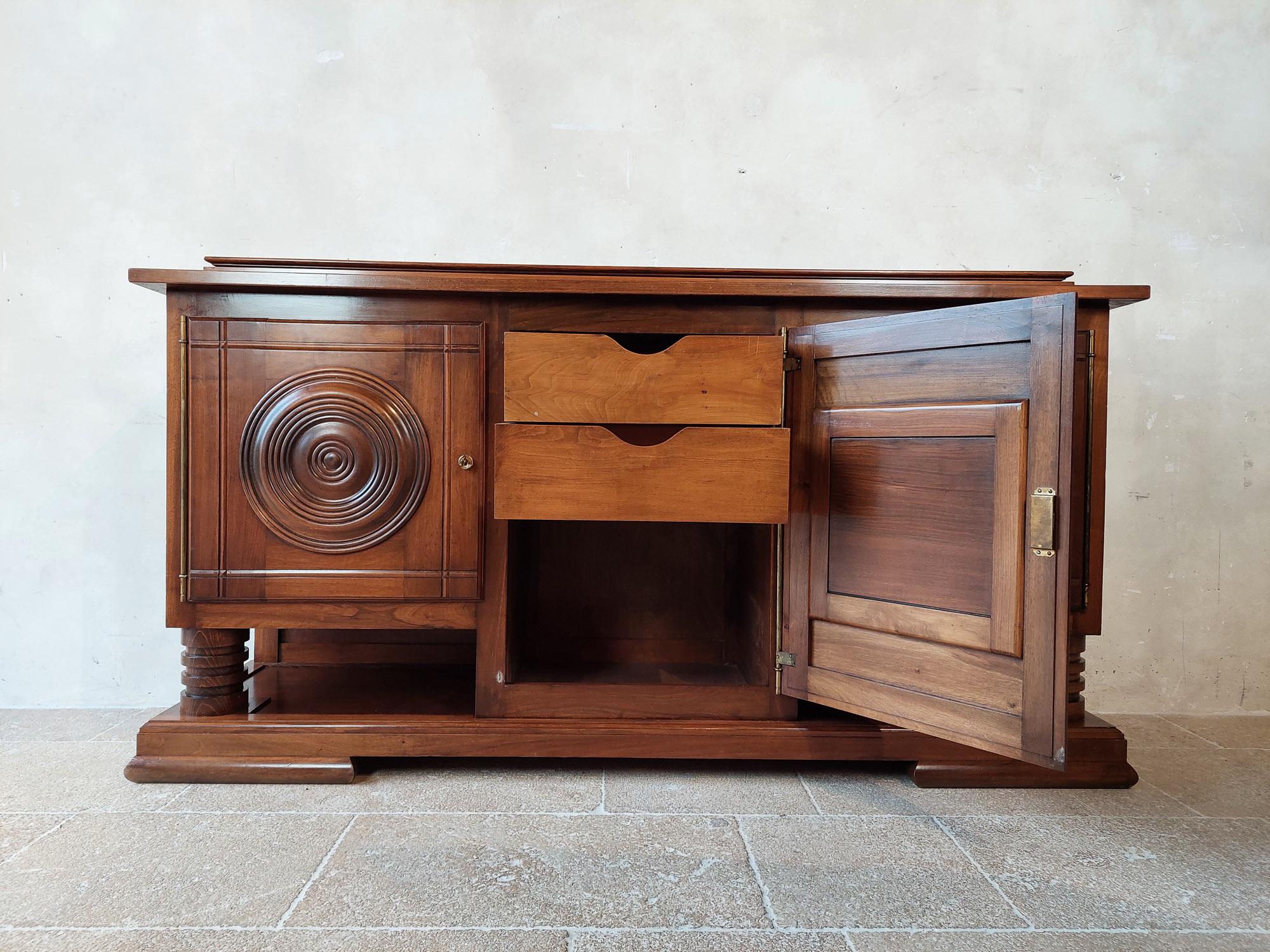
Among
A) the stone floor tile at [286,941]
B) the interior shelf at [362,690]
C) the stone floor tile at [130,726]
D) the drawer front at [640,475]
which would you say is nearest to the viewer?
the stone floor tile at [286,941]

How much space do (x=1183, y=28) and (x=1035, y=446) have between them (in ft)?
5.86

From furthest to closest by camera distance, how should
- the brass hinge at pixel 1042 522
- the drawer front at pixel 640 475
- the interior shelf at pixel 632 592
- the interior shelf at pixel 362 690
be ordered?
the interior shelf at pixel 632 592 → the interior shelf at pixel 362 690 → the drawer front at pixel 640 475 → the brass hinge at pixel 1042 522

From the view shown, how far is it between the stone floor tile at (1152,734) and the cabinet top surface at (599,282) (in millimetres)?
1113

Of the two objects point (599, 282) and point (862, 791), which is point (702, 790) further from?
point (599, 282)

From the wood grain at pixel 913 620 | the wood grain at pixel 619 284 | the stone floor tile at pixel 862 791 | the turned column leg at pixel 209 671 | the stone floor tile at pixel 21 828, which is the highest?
the wood grain at pixel 619 284

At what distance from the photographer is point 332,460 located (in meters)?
1.50

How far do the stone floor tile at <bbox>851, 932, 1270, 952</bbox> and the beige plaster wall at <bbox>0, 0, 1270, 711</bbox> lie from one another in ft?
4.21

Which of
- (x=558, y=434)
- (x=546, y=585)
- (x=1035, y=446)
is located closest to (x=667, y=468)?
(x=558, y=434)

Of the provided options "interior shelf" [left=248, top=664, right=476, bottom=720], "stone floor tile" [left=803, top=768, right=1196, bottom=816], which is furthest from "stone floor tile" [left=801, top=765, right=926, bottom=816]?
"interior shelf" [left=248, top=664, right=476, bottom=720]

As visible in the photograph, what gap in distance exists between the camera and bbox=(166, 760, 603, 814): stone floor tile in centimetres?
139

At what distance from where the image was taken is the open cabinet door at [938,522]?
1199mm

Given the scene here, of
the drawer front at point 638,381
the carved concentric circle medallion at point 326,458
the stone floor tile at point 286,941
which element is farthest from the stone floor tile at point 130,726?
the drawer front at point 638,381

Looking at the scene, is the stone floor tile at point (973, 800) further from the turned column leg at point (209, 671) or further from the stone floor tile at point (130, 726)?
the stone floor tile at point (130, 726)

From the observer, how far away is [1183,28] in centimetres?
212
